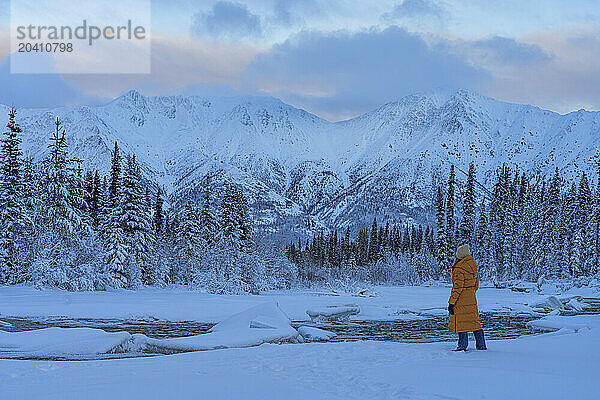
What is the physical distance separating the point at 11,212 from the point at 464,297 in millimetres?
33701

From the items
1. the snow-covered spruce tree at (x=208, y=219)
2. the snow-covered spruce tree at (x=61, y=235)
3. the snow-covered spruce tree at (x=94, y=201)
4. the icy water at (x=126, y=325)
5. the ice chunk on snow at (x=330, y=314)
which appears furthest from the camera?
the snow-covered spruce tree at (x=208, y=219)

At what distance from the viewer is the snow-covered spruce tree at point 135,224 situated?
136ft

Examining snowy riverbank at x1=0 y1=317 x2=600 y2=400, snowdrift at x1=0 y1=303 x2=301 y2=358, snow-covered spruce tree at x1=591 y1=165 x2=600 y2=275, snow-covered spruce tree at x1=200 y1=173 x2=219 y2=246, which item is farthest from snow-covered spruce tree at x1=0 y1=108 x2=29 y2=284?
snow-covered spruce tree at x1=591 y1=165 x2=600 y2=275

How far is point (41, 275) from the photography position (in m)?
32.2

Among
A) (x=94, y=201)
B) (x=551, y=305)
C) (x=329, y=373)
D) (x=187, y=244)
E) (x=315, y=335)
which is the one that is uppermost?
(x=94, y=201)

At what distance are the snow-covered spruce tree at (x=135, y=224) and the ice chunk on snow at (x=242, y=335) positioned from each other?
24.5 m

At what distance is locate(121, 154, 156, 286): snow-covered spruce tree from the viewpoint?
41.3 m

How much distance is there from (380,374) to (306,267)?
314ft

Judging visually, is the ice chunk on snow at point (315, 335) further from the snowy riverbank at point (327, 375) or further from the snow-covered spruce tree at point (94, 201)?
the snow-covered spruce tree at point (94, 201)

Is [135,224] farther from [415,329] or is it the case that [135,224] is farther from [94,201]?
[415,329]

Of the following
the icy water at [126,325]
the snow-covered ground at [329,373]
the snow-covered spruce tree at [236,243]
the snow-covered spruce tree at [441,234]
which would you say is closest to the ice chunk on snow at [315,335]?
the snow-covered ground at [329,373]

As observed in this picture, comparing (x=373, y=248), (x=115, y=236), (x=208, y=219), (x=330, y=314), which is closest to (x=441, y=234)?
(x=208, y=219)

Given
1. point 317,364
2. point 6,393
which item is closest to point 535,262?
point 317,364

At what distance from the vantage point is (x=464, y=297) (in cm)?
1079
